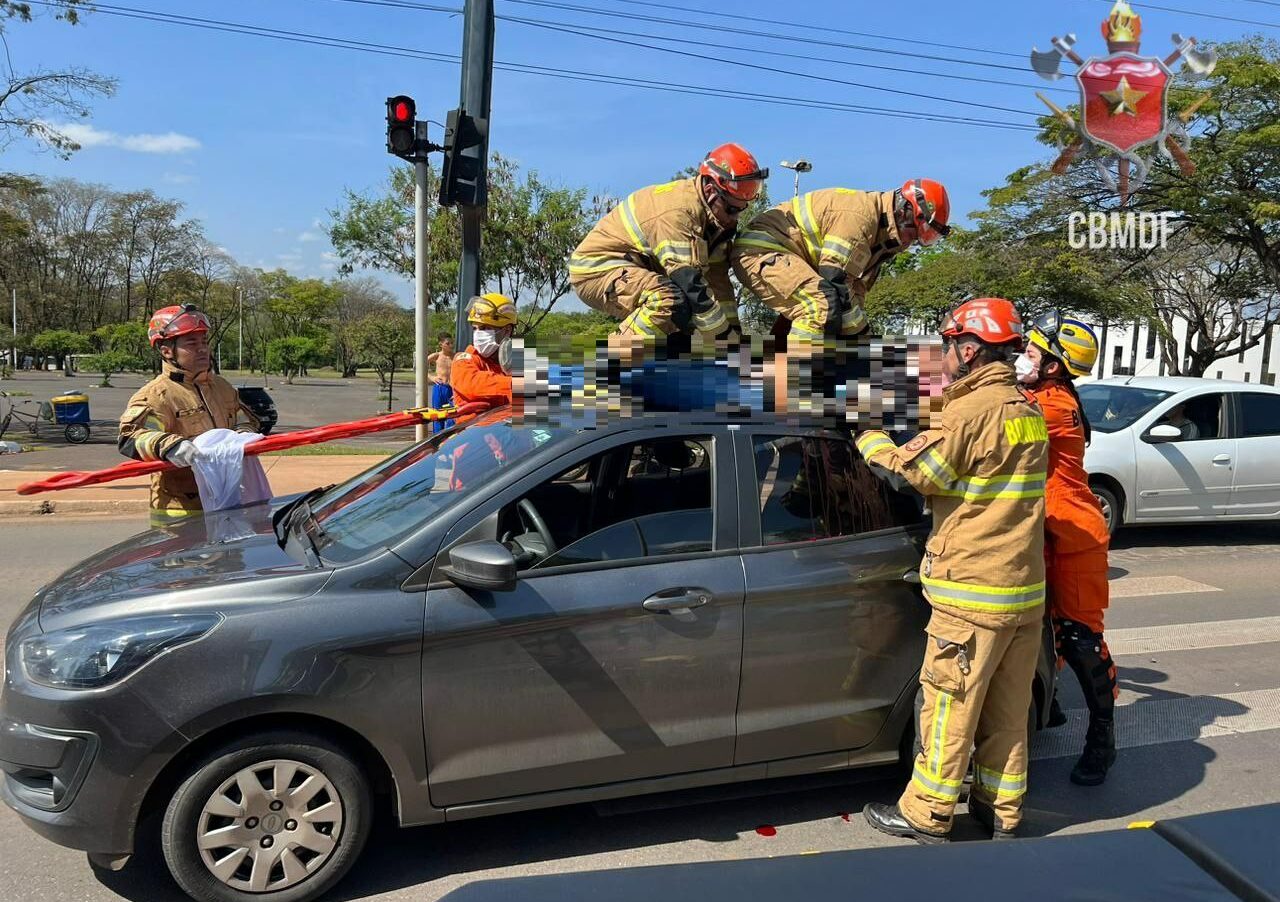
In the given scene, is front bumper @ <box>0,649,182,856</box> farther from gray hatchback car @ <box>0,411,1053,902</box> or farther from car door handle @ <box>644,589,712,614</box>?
car door handle @ <box>644,589,712,614</box>

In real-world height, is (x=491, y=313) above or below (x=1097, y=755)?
above

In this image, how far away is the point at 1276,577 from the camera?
7.88m

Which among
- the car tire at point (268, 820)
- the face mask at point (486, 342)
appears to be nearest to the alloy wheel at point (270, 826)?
the car tire at point (268, 820)

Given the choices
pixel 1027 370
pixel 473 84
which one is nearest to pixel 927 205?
pixel 1027 370

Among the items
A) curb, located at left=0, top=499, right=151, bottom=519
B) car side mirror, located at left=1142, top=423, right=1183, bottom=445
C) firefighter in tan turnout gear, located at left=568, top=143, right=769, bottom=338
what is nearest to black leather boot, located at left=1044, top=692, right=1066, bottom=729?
firefighter in tan turnout gear, located at left=568, top=143, right=769, bottom=338

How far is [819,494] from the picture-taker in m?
3.53

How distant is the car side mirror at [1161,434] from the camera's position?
861 cm

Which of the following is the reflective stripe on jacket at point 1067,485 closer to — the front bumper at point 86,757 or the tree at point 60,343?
the front bumper at point 86,757

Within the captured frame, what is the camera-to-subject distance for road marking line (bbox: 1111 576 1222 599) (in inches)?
283

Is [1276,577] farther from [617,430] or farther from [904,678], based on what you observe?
[617,430]

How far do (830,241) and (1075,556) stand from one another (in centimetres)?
173

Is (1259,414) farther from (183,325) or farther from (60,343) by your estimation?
(60,343)

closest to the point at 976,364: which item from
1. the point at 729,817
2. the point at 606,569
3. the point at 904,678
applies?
the point at 904,678

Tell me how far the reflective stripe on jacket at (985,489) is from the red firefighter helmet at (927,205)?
42.3 inches
